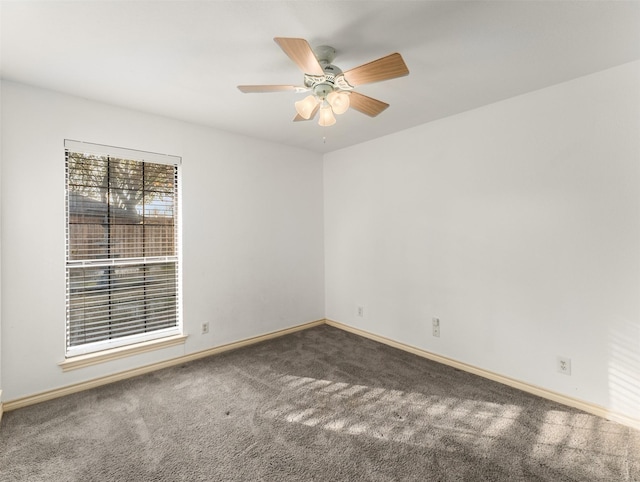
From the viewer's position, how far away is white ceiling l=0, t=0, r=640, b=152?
5.19 feet

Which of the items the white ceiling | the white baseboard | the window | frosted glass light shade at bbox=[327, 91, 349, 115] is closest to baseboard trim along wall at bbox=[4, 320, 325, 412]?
the window

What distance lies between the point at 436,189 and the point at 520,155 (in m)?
0.77

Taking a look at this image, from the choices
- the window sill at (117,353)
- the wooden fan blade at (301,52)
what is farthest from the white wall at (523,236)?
the window sill at (117,353)

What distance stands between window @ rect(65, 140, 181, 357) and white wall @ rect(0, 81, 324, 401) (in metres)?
0.11

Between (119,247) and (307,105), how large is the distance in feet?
6.90

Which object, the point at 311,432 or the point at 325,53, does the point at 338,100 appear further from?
the point at 311,432

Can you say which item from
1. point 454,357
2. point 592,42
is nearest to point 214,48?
point 592,42

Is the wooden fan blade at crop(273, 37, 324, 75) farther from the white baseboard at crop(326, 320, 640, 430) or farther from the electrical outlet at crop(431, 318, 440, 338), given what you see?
the white baseboard at crop(326, 320, 640, 430)

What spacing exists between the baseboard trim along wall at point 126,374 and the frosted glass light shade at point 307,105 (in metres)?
2.57

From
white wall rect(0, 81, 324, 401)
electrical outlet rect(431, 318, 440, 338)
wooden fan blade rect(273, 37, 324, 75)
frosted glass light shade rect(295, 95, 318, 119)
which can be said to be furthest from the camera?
electrical outlet rect(431, 318, 440, 338)

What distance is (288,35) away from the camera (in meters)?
1.78

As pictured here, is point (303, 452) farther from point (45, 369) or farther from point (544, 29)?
point (544, 29)

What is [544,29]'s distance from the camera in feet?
5.70

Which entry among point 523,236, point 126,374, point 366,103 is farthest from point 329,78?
point 126,374
